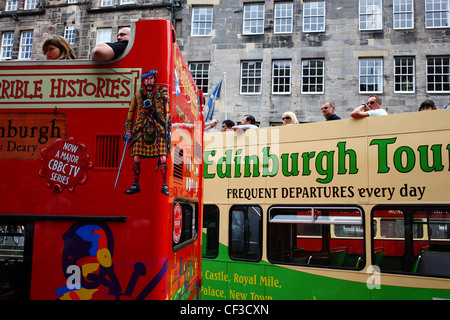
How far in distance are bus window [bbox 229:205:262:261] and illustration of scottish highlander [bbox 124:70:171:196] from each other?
3.55 metres

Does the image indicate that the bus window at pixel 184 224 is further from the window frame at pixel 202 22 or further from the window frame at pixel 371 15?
the window frame at pixel 371 15

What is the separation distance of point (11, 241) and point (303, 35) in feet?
60.1

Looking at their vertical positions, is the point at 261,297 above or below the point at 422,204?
below

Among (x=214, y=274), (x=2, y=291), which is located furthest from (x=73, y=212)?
(x=214, y=274)

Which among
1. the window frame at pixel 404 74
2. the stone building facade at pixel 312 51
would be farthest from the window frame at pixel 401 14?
the window frame at pixel 404 74

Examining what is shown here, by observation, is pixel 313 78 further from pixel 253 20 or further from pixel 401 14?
pixel 401 14

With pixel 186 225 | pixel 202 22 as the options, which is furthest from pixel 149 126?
pixel 202 22

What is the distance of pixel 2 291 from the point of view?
3.01m

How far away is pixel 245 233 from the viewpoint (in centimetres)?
636

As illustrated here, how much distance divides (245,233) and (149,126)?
3938mm

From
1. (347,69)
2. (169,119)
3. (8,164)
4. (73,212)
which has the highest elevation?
(347,69)

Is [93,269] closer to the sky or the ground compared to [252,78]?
closer to the ground

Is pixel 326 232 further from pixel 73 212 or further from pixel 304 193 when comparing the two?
pixel 73 212

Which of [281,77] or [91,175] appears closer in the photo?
[91,175]
